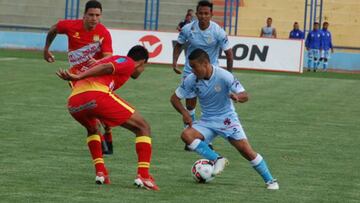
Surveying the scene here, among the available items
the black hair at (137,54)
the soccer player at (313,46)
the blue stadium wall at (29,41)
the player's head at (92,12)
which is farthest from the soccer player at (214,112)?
the blue stadium wall at (29,41)

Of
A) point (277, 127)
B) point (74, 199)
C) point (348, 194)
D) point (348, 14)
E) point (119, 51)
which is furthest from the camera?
point (348, 14)

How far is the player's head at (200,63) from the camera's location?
10578 millimetres

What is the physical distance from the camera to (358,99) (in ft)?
82.9

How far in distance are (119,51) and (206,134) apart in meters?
25.1

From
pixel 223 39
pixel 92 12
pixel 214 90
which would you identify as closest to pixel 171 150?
pixel 223 39

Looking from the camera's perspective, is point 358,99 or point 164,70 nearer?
point 358,99

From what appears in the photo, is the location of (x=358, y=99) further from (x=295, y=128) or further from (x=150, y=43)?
(x=150, y=43)

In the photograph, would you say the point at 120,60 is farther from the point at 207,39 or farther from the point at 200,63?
the point at 207,39

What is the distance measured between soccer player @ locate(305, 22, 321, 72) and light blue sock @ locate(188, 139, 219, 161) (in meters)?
28.5

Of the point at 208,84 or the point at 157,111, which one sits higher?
the point at 208,84

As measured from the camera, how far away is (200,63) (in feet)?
34.9

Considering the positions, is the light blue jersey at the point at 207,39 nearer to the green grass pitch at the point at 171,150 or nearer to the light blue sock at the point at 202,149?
the green grass pitch at the point at 171,150

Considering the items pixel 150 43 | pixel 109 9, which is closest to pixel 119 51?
pixel 150 43

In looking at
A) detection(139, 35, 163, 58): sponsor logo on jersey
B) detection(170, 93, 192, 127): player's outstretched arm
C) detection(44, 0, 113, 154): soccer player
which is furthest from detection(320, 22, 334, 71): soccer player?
detection(170, 93, 192, 127): player's outstretched arm
